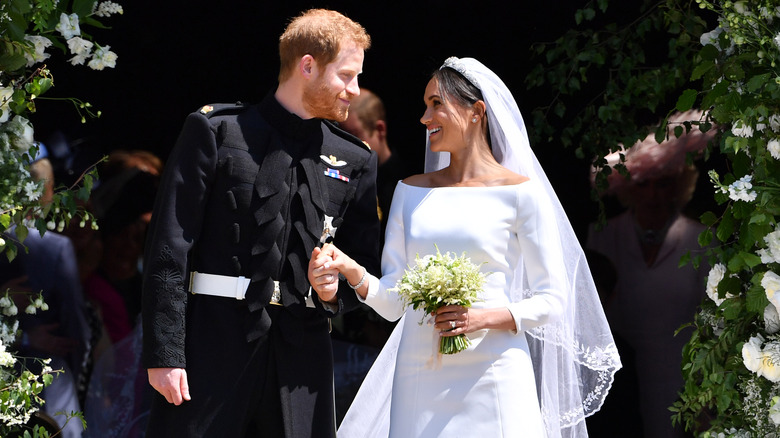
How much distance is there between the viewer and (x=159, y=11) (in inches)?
188

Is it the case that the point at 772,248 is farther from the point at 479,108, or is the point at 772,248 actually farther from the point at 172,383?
the point at 172,383

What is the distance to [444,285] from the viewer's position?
310 centimetres

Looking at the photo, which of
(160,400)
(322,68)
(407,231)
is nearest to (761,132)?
(407,231)

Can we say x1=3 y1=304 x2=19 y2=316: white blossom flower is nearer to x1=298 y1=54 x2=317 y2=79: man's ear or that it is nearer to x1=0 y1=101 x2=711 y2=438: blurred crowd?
x1=298 y1=54 x2=317 y2=79: man's ear

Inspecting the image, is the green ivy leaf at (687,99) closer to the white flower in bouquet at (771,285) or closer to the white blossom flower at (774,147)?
the white blossom flower at (774,147)

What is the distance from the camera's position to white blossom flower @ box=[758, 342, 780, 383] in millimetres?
3096

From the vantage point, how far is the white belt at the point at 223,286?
3.19m

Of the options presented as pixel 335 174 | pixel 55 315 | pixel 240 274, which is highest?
pixel 335 174

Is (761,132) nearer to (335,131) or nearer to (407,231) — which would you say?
(407,231)

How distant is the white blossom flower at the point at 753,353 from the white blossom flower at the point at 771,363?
15 mm

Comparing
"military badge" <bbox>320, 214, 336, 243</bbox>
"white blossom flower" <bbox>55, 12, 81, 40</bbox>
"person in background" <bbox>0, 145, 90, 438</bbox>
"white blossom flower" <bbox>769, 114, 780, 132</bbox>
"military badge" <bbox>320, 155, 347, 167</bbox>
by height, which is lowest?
"person in background" <bbox>0, 145, 90, 438</bbox>

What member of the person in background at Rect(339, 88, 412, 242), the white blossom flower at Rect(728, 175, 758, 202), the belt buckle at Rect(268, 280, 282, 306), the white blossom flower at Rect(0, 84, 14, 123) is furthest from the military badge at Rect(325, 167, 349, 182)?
the person in background at Rect(339, 88, 412, 242)

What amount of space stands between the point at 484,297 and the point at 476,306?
0.14 feet

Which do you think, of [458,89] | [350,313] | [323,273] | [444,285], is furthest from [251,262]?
[350,313]
